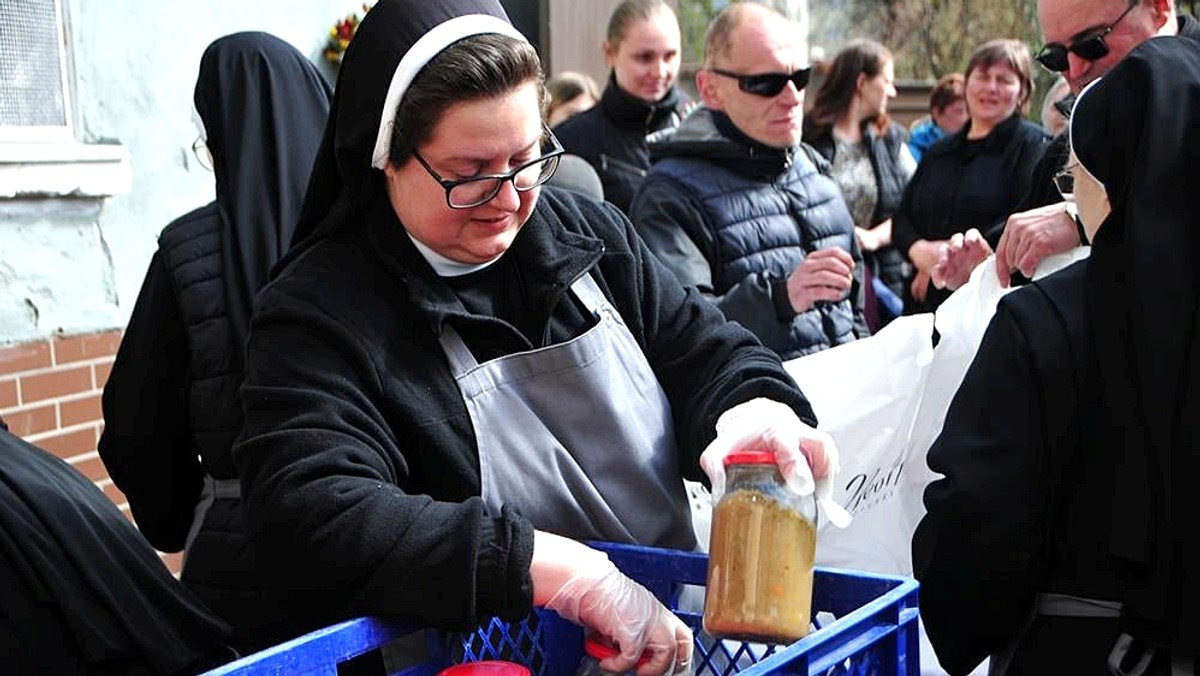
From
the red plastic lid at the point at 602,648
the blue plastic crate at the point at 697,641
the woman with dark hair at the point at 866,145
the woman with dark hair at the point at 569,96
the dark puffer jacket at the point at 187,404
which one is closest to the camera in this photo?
the blue plastic crate at the point at 697,641

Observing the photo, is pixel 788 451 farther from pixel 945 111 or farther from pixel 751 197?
pixel 945 111

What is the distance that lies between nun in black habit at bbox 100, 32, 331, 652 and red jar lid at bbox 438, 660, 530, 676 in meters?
1.06

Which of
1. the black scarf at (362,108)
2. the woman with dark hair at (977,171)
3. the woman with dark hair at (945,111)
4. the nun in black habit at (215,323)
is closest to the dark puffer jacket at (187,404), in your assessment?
the nun in black habit at (215,323)

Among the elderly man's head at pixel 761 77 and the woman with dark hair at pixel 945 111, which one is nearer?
the elderly man's head at pixel 761 77

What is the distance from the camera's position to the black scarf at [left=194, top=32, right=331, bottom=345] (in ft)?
9.24

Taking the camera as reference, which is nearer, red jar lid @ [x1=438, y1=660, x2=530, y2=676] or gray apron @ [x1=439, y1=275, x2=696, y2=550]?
red jar lid @ [x1=438, y1=660, x2=530, y2=676]

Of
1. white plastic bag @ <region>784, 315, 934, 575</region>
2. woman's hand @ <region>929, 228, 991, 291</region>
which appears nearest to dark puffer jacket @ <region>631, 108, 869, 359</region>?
woman's hand @ <region>929, 228, 991, 291</region>

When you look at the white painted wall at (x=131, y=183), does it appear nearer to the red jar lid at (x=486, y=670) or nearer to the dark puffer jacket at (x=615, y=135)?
the dark puffer jacket at (x=615, y=135)

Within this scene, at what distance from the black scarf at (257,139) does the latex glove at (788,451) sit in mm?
1335

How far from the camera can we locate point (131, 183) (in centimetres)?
443

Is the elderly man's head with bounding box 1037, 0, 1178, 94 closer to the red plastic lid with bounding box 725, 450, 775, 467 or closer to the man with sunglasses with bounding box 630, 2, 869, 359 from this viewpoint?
the man with sunglasses with bounding box 630, 2, 869, 359

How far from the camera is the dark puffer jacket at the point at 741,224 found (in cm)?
362

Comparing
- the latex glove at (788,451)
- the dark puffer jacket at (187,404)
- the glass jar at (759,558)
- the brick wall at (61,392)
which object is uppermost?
the latex glove at (788,451)

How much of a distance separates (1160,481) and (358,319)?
1.18 m
